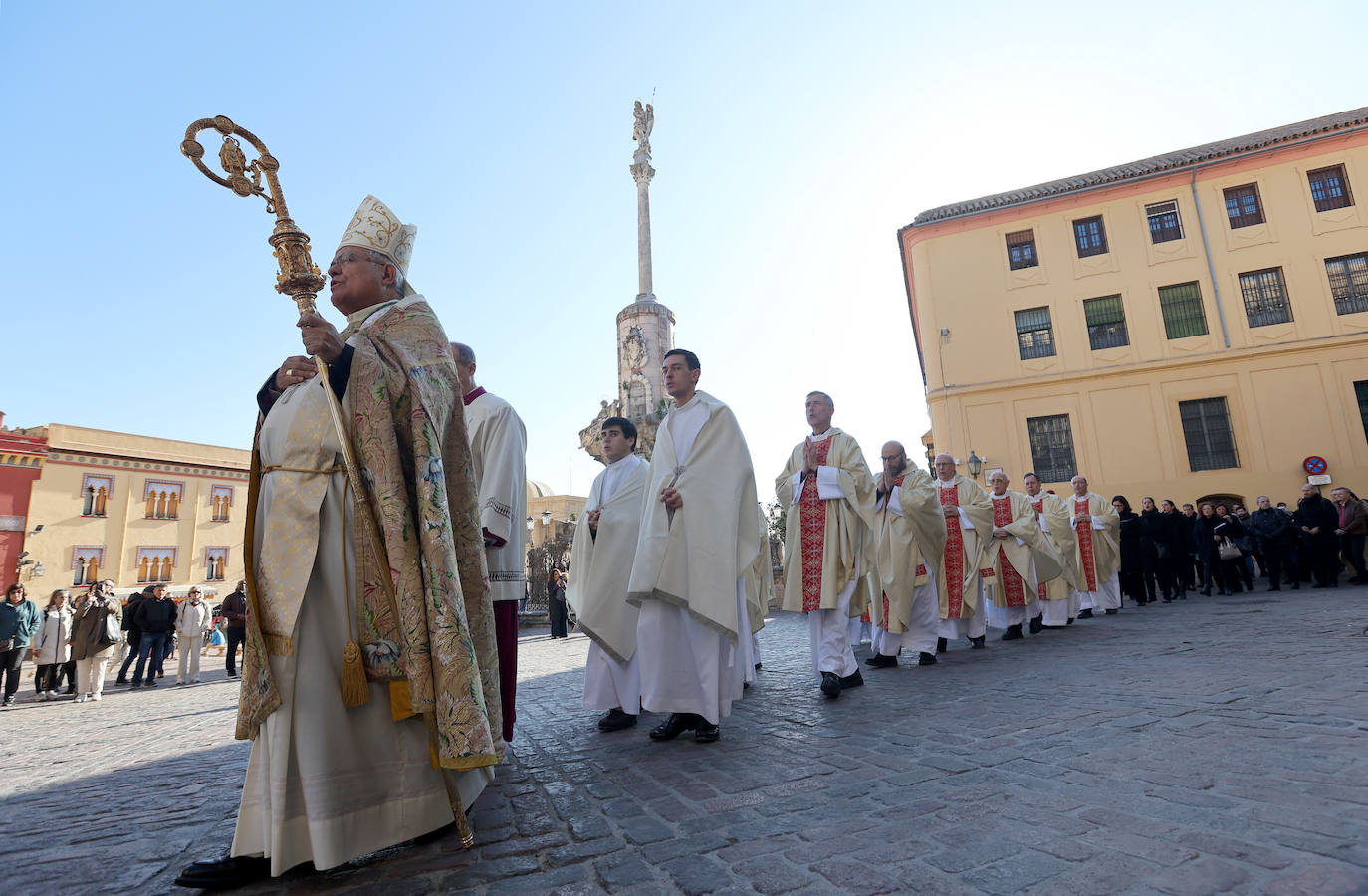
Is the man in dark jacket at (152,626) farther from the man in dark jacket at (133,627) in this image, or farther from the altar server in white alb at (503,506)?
the altar server in white alb at (503,506)

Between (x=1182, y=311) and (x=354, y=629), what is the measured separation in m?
25.3

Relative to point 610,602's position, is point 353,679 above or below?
below

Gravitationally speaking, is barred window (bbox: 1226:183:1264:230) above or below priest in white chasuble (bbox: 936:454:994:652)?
A: above

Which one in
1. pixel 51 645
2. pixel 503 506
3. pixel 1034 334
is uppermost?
pixel 1034 334

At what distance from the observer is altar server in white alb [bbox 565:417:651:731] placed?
15.8 ft

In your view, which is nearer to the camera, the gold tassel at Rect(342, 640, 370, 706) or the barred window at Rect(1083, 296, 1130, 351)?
the gold tassel at Rect(342, 640, 370, 706)

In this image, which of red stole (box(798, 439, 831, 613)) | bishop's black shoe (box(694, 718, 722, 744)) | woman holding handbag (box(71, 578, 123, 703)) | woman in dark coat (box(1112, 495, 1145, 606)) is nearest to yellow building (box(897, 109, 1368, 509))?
woman in dark coat (box(1112, 495, 1145, 606))

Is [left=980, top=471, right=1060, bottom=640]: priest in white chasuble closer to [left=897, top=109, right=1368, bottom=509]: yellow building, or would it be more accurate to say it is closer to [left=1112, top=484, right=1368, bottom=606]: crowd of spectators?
[left=1112, top=484, right=1368, bottom=606]: crowd of spectators

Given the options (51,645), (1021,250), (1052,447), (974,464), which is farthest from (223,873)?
(1021,250)

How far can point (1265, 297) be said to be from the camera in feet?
68.9

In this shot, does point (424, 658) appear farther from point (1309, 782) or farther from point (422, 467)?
point (1309, 782)

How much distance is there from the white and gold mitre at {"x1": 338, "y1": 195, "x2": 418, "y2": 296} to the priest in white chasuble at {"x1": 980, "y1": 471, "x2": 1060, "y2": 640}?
738 cm

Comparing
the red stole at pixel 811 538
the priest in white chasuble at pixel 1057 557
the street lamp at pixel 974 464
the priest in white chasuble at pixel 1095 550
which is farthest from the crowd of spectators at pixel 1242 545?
the red stole at pixel 811 538

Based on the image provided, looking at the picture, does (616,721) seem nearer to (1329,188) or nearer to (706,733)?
(706,733)
